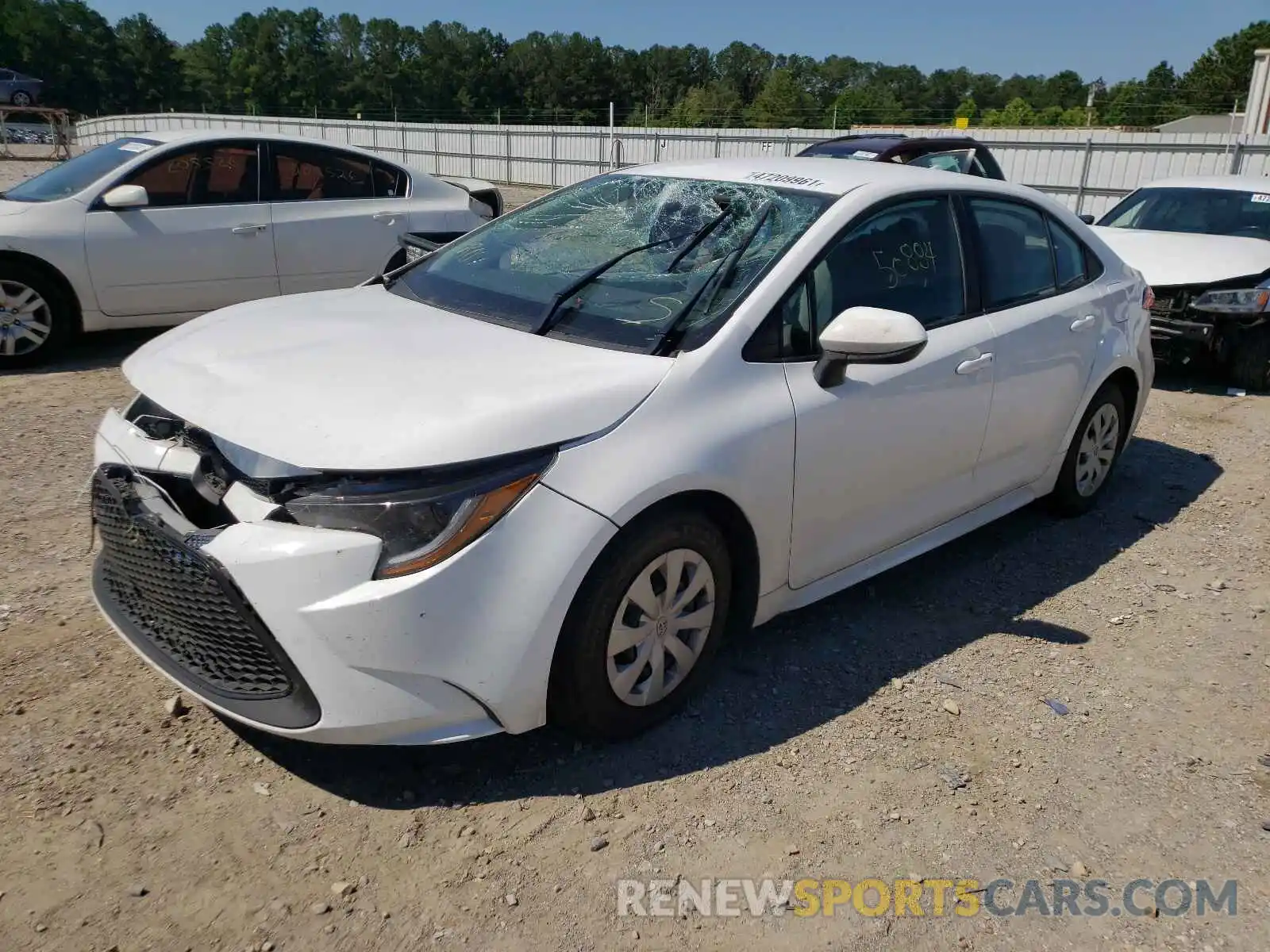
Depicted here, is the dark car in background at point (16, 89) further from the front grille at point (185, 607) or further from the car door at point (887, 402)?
the car door at point (887, 402)

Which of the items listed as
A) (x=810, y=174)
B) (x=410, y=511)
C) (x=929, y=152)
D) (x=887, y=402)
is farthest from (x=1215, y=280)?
(x=410, y=511)

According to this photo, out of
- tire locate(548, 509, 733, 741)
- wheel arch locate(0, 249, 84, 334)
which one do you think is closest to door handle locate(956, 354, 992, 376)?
tire locate(548, 509, 733, 741)

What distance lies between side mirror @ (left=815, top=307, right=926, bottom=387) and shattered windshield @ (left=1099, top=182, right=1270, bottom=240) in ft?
21.6

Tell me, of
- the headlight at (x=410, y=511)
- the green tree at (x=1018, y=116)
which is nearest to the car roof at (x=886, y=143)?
the headlight at (x=410, y=511)

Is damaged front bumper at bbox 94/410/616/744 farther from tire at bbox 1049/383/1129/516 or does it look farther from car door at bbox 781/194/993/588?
tire at bbox 1049/383/1129/516

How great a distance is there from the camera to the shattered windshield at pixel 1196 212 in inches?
324

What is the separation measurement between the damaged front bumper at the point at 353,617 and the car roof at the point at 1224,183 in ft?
27.0

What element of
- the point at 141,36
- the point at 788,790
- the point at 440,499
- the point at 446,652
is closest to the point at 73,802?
the point at 446,652

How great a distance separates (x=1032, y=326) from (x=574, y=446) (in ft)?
7.84

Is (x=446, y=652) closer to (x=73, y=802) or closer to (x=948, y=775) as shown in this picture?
(x=73, y=802)

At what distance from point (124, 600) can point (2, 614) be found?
992mm

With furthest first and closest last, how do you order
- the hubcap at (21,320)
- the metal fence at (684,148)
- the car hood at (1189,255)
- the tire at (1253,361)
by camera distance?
1. the metal fence at (684,148)
2. the tire at (1253,361)
3. the car hood at (1189,255)
4. the hubcap at (21,320)

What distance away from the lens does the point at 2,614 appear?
3.60 meters

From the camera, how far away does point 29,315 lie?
267 inches
